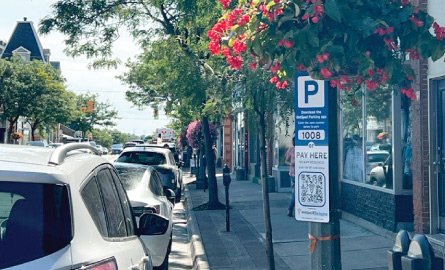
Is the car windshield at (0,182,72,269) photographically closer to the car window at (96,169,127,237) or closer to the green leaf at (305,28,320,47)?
the car window at (96,169,127,237)

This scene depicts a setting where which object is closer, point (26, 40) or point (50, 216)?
point (50, 216)

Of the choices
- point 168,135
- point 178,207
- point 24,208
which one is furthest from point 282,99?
point 168,135

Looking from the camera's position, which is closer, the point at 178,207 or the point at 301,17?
the point at 301,17

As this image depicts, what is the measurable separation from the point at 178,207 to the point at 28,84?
90.9ft

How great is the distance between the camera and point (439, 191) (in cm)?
949

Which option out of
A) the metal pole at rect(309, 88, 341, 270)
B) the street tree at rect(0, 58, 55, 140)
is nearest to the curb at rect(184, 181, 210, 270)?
the metal pole at rect(309, 88, 341, 270)

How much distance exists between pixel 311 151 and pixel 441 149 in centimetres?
507

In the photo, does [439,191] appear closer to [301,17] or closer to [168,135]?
[301,17]

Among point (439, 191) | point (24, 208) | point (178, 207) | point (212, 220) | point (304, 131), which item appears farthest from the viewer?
point (178, 207)

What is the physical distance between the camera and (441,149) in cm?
944

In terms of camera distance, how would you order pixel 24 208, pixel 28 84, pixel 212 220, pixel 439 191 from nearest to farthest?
1. pixel 24 208
2. pixel 439 191
3. pixel 212 220
4. pixel 28 84

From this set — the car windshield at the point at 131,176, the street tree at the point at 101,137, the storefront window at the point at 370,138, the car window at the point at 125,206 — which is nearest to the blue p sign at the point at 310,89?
the car window at the point at 125,206

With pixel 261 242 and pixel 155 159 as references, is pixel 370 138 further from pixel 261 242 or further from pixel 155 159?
pixel 155 159

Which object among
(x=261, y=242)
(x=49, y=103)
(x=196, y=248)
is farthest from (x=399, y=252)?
(x=49, y=103)
